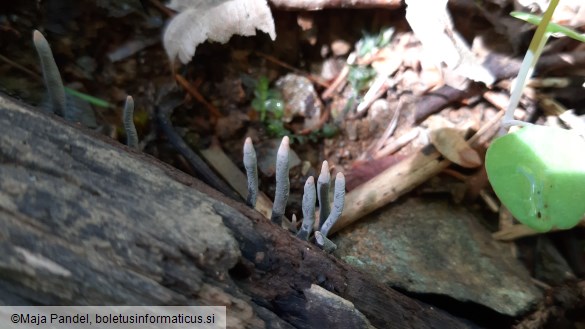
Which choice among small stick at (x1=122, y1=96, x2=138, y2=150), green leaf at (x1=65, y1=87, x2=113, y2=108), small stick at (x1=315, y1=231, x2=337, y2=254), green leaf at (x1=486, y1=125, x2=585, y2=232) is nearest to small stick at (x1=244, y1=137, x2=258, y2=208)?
small stick at (x1=315, y1=231, x2=337, y2=254)

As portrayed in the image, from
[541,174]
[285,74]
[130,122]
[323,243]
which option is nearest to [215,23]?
[285,74]

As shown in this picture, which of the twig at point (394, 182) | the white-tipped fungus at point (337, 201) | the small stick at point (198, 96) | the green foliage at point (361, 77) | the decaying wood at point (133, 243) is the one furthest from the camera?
the green foliage at point (361, 77)

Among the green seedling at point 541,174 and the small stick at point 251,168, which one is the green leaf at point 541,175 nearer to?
the green seedling at point 541,174

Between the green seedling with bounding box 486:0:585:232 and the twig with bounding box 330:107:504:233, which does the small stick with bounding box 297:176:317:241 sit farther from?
the green seedling with bounding box 486:0:585:232

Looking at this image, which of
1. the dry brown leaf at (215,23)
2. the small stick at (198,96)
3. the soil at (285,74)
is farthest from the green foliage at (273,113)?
the dry brown leaf at (215,23)

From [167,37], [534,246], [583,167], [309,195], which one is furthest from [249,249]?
[534,246]
